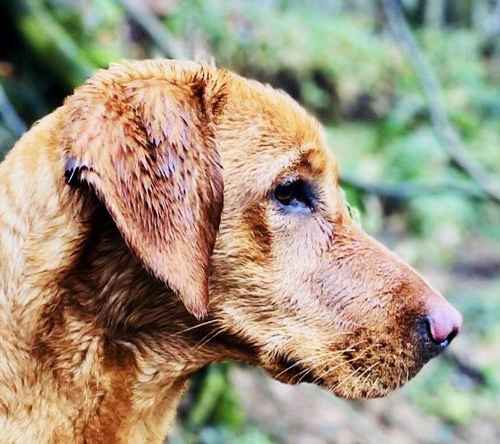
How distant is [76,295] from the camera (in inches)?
100

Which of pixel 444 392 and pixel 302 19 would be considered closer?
pixel 444 392

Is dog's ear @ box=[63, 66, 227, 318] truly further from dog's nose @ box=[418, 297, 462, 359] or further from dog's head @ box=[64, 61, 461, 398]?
dog's nose @ box=[418, 297, 462, 359]

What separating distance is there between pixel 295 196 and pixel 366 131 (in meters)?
9.75

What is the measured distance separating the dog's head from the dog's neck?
200mm

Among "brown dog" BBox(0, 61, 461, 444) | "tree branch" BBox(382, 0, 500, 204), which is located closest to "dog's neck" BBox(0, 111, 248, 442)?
"brown dog" BBox(0, 61, 461, 444)

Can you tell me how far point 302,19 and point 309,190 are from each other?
1223 cm

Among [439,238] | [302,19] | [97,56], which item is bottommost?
[439,238]

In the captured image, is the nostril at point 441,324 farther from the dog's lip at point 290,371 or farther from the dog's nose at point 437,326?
the dog's lip at point 290,371

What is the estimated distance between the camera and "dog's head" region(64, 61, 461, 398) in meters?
2.44

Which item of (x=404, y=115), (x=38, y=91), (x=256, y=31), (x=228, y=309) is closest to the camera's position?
(x=228, y=309)

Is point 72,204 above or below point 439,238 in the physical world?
above

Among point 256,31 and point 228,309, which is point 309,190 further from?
point 256,31

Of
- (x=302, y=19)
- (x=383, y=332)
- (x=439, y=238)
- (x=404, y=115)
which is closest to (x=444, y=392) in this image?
(x=439, y=238)

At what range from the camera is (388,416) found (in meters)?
6.54
